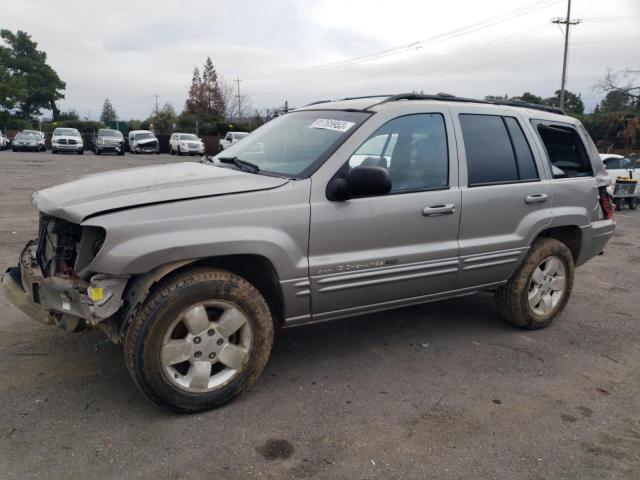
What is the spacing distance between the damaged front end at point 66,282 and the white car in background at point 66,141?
1251 inches

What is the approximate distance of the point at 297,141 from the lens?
3.95 meters

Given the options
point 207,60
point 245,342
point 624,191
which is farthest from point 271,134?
point 207,60

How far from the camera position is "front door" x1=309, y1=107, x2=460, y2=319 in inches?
136

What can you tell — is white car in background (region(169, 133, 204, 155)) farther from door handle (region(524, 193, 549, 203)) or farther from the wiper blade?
door handle (region(524, 193, 549, 203))

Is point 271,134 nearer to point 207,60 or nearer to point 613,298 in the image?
point 613,298

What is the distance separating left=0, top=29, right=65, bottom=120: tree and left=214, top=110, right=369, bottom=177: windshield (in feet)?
213

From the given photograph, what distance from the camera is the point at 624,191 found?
1451cm

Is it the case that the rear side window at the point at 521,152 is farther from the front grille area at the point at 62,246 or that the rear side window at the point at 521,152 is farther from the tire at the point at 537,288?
the front grille area at the point at 62,246

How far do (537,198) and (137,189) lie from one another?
3112mm

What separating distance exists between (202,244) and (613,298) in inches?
191

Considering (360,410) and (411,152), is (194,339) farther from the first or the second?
(411,152)

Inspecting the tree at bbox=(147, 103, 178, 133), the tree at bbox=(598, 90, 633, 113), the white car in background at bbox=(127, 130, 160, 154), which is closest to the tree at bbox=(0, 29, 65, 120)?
the tree at bbox=(147, 103, 178, 133)

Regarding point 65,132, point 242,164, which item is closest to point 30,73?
point 65,132

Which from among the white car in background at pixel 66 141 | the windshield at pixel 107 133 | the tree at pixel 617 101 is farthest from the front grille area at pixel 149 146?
the tree at pixel 617 101
